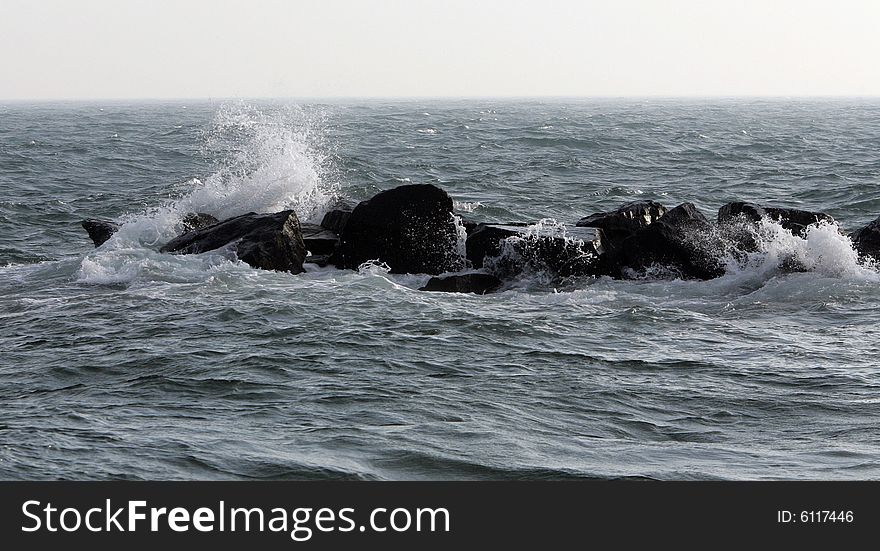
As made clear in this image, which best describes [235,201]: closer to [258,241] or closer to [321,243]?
[321,243]

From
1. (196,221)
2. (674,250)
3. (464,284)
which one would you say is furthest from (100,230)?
(674,250)

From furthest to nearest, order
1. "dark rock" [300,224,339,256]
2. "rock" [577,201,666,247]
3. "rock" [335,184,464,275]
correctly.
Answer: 1. "dark rock" [300,224,339,256]
2. "rock" [577,201,666,247]
3. "rock" [335,184,464,275]

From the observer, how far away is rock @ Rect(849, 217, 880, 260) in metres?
13.8

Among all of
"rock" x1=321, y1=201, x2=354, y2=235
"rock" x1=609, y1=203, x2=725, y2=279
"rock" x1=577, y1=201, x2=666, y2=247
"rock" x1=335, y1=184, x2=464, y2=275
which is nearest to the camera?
"rock" x1=609, y1=203, x2=725, y2=279

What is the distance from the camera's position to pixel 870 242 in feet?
45.7

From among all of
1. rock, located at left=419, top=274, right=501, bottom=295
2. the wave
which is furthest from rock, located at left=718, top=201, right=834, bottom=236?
the wave

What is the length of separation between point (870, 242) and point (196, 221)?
378 inches

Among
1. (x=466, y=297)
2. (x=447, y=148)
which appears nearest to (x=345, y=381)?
(x=466, y=297)

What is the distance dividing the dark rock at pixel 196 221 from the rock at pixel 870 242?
30.0 ft

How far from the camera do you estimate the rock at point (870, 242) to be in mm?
13766

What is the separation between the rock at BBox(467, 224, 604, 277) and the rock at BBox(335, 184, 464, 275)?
532 millimetres

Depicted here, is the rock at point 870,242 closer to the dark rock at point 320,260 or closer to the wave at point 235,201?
the dark rock at point 320,260

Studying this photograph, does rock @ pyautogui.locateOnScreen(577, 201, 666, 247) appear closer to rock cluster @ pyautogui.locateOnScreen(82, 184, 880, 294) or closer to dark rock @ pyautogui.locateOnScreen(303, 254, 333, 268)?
rock cluster @ pyautogui.locateOnScreen(82, 184, 880, 294)

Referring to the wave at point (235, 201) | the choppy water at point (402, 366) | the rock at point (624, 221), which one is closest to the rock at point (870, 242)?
the choppy water at point (402, 366)
